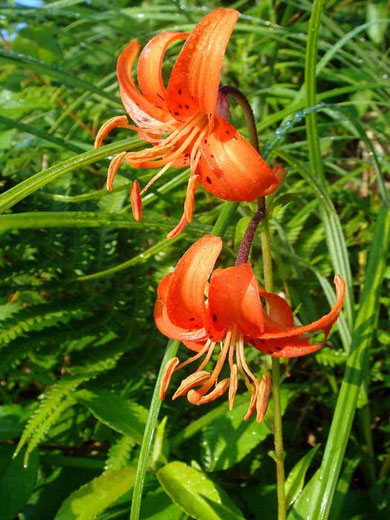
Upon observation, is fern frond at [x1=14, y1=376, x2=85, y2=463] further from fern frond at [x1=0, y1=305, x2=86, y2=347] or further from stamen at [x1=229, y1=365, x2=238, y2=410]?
stamen at [x1=229, y1=365, x2=238, y2=410]

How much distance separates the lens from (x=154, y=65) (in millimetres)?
950

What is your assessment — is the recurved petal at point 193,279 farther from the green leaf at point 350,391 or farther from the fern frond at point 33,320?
the fern frond at point 33,320

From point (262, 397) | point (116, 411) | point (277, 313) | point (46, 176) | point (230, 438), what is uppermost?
point (46, 176)

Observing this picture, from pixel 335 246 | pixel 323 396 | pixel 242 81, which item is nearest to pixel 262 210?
pixel 335 246

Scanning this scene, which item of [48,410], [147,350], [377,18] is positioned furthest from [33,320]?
[377,18]

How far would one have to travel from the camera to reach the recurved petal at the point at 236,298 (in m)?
0.80

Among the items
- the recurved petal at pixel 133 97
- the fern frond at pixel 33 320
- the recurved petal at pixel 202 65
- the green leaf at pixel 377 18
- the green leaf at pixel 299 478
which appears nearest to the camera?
the recurved petal at pixel 202 65

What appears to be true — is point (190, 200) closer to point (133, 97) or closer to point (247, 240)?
point (247, 240)

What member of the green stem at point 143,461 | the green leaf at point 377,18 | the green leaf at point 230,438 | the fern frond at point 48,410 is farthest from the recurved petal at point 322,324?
the green leaf at point 377,18

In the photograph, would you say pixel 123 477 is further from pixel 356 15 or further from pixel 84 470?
pixel 356 15

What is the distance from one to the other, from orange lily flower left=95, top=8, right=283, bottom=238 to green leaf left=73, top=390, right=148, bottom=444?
20.2 inches

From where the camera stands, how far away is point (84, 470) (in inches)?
58.3

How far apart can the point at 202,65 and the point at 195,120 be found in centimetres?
14

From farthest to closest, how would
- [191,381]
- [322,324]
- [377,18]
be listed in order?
[377,18]
[191,381]
[322,324]
